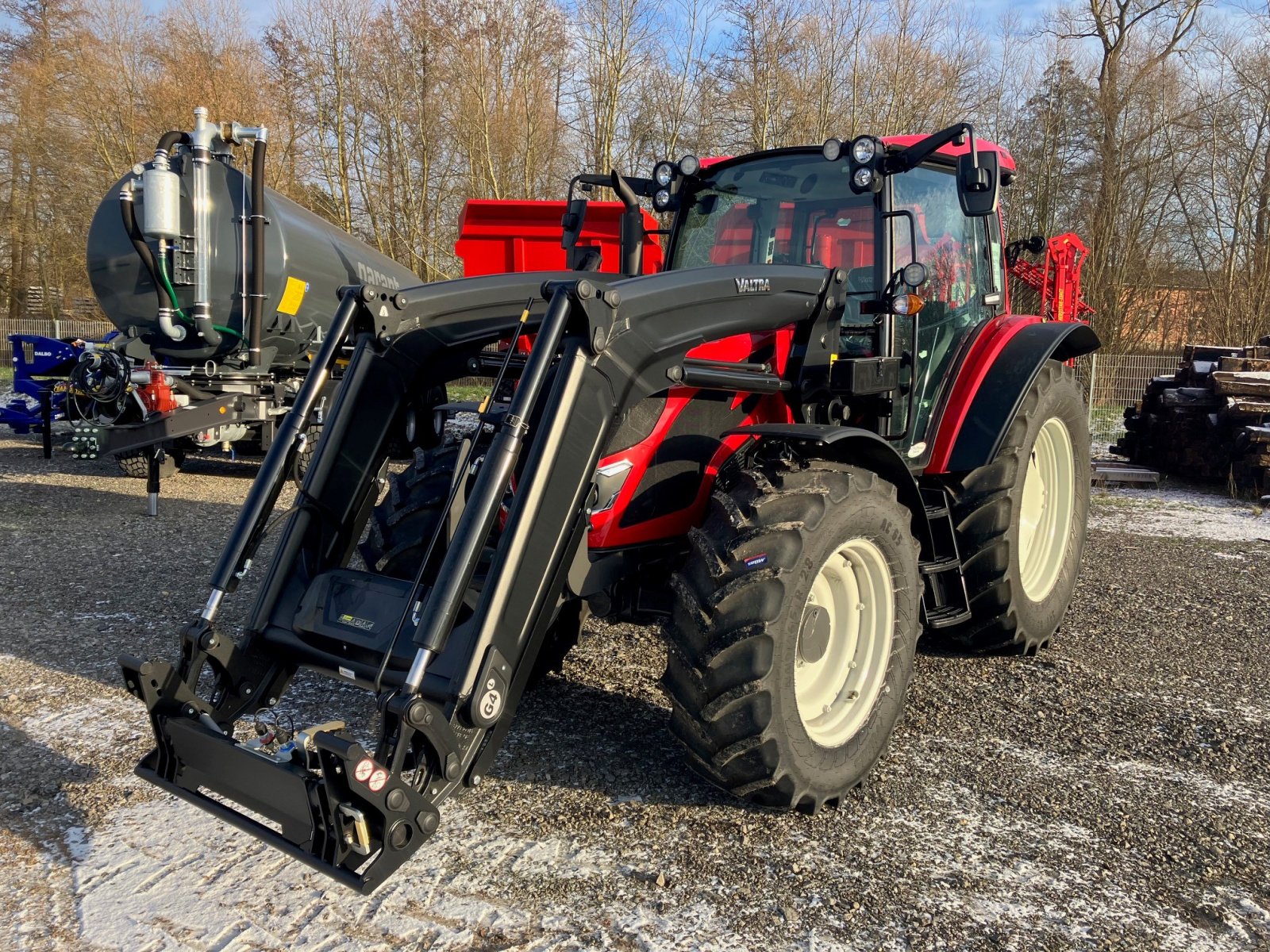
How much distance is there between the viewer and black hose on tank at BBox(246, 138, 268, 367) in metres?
8.50

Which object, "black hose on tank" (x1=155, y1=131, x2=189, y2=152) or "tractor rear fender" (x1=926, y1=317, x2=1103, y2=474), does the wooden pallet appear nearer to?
"tractor rear fender" (x1=926, y1=317, x2=1103, y2=474)

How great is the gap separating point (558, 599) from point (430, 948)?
39.5 inches

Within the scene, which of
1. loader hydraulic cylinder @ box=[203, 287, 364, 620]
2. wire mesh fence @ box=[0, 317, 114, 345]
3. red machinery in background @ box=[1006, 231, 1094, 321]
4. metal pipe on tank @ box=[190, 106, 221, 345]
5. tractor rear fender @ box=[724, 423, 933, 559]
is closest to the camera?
loader hydraulic cylinder @ box=[203, 287, 364, 620]

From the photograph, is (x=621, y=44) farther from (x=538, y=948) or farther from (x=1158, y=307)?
(x=538, y=948)

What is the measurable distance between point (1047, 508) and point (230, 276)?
7.04 meters

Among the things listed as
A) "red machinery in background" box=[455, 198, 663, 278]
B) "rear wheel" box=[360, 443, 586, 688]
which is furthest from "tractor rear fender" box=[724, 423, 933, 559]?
"red machinery in background" box=[455, 198, 663, 278]

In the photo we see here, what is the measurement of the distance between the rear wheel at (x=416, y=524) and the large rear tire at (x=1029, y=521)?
1834 mm

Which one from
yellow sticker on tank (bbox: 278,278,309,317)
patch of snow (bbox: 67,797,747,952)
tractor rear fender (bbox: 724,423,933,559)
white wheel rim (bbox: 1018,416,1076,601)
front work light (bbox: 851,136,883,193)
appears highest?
front work light (bbox: 851,136,883,193)

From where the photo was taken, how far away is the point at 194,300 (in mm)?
8586

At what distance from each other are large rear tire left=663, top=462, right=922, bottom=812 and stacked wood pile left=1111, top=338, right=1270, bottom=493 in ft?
28.6

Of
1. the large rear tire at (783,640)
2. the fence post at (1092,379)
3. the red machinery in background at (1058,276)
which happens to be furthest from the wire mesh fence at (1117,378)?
the large rear tire at (783,640)

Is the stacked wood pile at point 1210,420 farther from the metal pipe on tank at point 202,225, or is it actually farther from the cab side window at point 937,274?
the metal pipe on tank at point 202,225

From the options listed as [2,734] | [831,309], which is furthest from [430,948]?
[831,309]

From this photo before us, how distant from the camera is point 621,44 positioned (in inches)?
889
